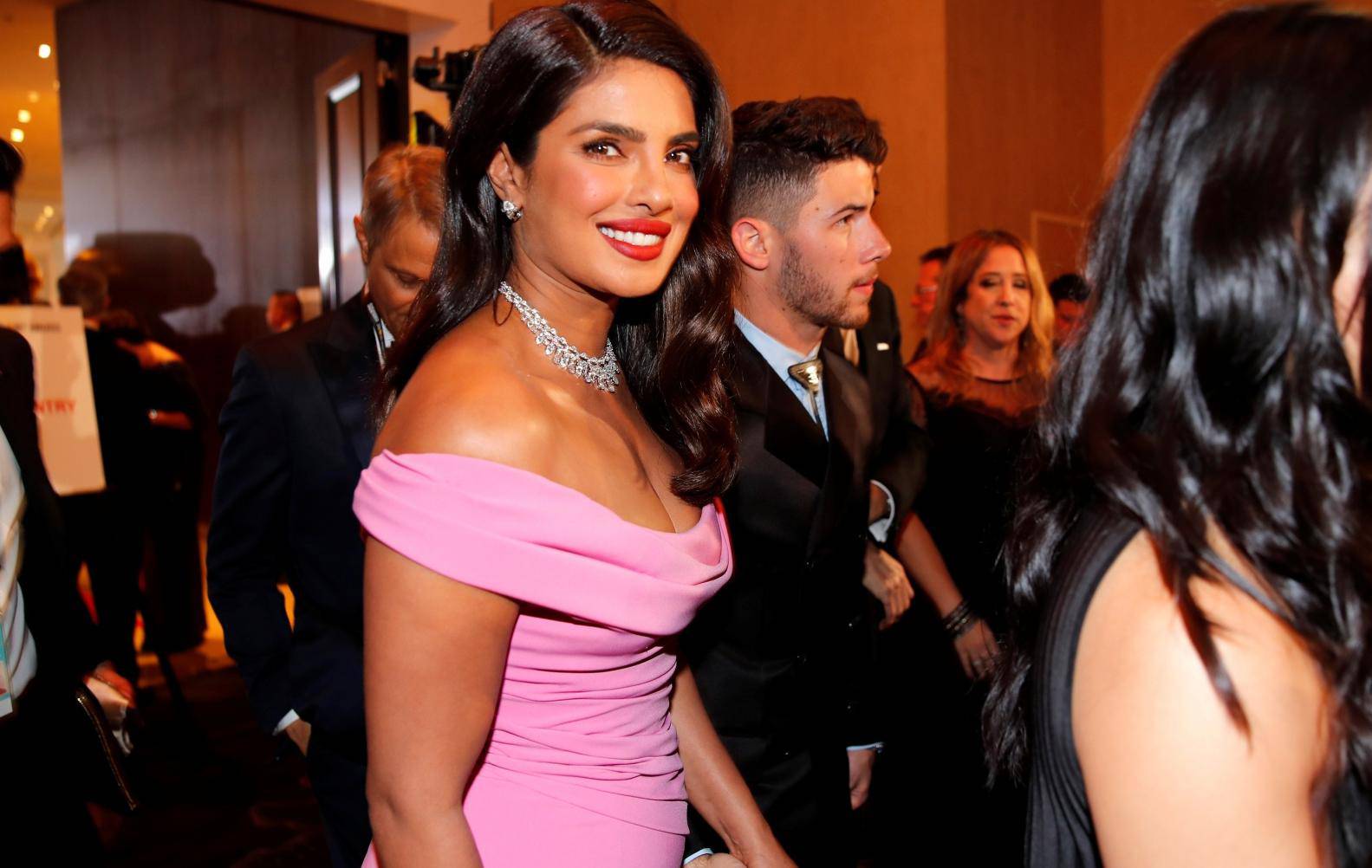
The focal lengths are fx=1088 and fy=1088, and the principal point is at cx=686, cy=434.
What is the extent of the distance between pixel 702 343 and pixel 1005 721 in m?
0.67

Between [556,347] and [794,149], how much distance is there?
96cm

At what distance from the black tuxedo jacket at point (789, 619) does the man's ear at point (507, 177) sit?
2.28 feet

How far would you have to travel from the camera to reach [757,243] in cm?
209

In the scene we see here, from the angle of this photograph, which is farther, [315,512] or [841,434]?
[841,434]

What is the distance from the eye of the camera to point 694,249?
152 cm

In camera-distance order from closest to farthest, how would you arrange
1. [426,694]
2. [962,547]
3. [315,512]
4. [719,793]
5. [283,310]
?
[426,694], [719,793], [315,512], [962,547], [283,310]

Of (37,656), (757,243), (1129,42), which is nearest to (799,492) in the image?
(757,243)

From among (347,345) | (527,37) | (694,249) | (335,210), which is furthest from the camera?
(335,210)

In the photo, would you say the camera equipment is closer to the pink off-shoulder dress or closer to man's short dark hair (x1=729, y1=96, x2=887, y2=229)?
man's short dark hair (x1=729, y1=96, x2=887, y2=229)

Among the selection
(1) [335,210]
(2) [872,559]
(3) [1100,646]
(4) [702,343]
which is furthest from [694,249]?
(1) [335,210]

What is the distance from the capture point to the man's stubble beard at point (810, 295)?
79.7 inches

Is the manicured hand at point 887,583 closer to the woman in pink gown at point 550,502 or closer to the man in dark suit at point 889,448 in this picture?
the man in dark suit at point 889,448

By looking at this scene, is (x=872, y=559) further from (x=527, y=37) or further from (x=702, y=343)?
(x=527, y=37)

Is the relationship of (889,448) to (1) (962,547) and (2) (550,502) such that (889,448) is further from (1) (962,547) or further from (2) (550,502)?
(2) (550,502)
